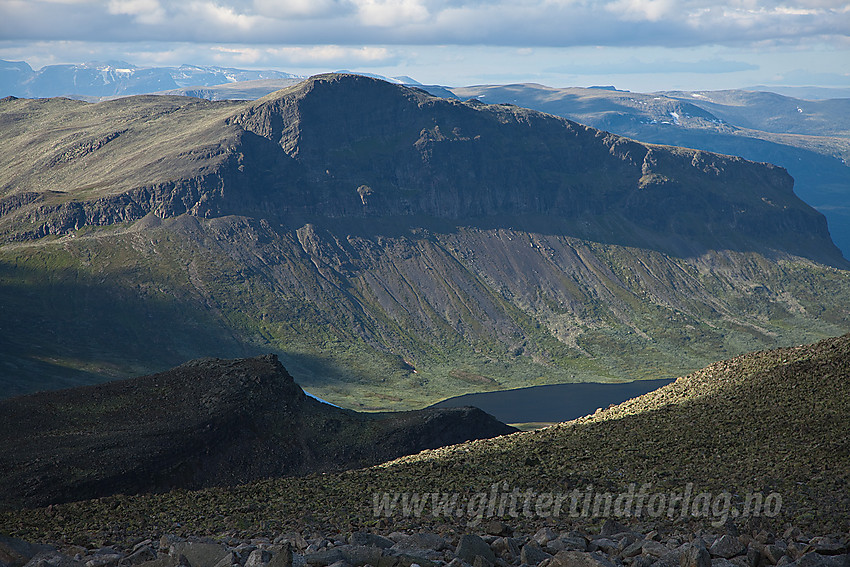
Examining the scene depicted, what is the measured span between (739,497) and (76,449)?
5670 centimetres

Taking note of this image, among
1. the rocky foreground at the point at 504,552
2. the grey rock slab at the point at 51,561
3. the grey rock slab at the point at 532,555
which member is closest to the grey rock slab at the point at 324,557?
the rocky foreground at the point at 504,552

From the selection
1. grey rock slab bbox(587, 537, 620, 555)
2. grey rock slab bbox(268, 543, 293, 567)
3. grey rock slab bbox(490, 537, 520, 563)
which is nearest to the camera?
grey rock slab bbox(268, 543, 293, 567)

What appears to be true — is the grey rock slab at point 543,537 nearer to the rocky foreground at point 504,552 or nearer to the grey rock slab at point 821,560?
the rocky foreground at point 504,552

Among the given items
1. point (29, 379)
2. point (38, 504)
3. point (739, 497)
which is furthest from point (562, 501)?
point (29, 379)

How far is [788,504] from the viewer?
Result: 37.2m

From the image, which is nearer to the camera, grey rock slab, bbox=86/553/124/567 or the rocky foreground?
the rocky foreground

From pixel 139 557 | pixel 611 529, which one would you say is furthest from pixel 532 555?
pixel 139 557

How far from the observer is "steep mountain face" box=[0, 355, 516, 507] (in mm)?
68062

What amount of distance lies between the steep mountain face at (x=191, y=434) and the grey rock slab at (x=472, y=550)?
4927cm

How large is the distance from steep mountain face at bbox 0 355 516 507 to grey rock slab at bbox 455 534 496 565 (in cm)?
4927

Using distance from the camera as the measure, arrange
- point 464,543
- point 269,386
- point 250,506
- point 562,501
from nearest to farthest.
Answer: point 464,543, point 562,501, point 250,506, point 269,386

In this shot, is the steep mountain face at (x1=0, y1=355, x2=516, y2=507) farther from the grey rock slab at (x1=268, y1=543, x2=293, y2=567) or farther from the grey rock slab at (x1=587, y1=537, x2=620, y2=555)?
the grey rock slab at (x1=587, y1=537, x2=620, y2=555)

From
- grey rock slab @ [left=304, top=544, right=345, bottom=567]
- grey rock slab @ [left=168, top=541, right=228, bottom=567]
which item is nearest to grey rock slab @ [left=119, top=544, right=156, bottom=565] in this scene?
grey rock slab @ [left=168, top=541, right=228, bottom=567]

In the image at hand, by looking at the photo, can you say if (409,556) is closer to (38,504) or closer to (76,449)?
(38,504)
